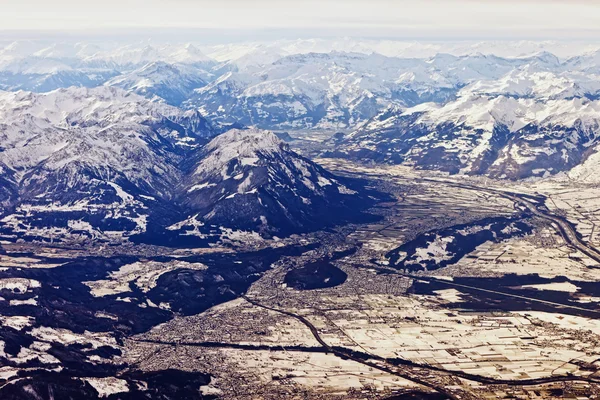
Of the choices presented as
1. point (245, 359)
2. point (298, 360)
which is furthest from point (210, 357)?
point (298, 360)

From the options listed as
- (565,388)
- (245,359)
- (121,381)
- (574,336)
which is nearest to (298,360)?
(245,359)

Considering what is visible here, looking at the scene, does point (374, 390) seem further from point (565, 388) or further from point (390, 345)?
point (565, 388)

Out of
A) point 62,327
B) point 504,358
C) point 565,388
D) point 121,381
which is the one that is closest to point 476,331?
point 504,358

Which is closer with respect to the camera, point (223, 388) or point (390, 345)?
point (223, 388)

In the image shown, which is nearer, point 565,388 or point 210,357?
point 565,388

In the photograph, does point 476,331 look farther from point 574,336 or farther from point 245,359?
point 245,359

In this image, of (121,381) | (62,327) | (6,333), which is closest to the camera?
(121,381)

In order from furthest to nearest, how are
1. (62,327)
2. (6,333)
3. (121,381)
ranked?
(62,327), (6,333), (121,381)

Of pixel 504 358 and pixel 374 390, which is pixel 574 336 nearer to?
pixel 504 358
